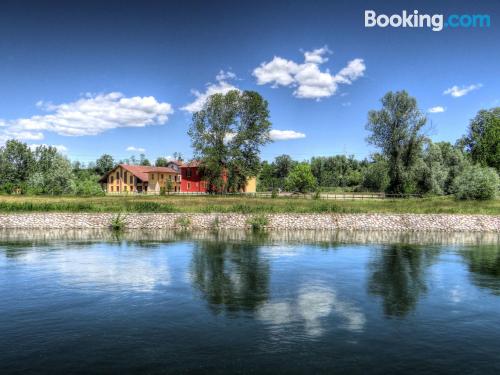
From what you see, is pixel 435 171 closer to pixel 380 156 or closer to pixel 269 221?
pixel 380 156

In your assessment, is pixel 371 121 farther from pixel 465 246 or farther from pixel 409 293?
pixel 409 293

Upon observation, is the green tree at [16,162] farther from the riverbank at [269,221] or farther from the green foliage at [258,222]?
the green foliage at [258,222]

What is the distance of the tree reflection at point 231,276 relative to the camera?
19.3 meters

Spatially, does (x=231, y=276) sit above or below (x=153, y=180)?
below

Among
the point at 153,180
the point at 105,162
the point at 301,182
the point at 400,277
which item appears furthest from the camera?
the point at 105,162

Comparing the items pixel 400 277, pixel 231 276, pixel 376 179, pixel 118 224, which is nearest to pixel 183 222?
pixel 118 224

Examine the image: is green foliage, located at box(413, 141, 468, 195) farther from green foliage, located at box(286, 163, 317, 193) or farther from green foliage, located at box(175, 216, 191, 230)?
green foliage, located at box(175, 216, 191, 230)

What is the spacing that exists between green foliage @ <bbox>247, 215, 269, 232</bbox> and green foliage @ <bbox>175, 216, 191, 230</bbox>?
7123 millimetres

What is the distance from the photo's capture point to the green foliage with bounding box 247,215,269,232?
161 ft

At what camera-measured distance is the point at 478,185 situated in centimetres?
6316

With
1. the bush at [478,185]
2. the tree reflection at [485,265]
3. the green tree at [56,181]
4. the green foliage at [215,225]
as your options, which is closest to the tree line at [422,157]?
the bush at [478,185]

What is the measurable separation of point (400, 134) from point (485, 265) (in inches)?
2102

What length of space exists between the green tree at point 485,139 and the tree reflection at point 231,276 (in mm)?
75884

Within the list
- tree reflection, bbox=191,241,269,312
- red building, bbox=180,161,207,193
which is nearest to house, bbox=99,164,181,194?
red building, bbox=180,161,207,193
